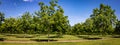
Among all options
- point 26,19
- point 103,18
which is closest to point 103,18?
point 103,18

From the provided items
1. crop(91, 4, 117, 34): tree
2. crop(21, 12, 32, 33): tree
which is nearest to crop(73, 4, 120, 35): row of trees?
crop(91, 4, 117, 34): tree

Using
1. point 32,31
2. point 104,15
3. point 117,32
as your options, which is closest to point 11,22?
point 32,31

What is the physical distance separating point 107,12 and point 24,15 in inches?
1117

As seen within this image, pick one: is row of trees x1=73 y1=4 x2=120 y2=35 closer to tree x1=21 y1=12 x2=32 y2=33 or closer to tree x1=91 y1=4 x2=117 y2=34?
tree x1=91 y1=4 x2=117 y2=34

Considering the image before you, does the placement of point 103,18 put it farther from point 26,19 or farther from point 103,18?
point 26,19

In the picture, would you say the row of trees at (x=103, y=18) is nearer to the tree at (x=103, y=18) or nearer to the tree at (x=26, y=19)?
the tree at (x=103, y=18)

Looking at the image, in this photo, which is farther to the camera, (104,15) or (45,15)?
(104,15)

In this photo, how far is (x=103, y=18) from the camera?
6191 cm

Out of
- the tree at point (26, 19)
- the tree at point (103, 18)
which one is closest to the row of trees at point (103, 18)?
the tree at point (103, 18)

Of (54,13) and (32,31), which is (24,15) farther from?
(54,13)

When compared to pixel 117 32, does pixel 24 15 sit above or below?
above

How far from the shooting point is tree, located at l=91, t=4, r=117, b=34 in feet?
205

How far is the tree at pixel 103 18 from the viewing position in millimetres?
62562

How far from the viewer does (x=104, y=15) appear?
6384cm
